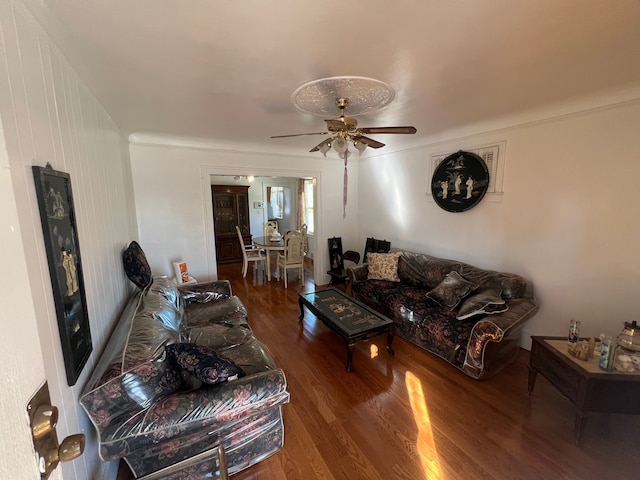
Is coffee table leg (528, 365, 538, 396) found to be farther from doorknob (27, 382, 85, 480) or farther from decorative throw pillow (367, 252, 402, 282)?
doorknob (27, 382, 85, 480)

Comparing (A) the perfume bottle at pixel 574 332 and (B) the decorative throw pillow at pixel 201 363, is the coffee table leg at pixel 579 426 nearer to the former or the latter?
(A) the perfume bottle at pixel 574 332

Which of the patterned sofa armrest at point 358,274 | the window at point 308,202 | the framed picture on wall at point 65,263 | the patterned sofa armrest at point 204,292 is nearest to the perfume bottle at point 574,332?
the patterned sofa armrest at point 358,274

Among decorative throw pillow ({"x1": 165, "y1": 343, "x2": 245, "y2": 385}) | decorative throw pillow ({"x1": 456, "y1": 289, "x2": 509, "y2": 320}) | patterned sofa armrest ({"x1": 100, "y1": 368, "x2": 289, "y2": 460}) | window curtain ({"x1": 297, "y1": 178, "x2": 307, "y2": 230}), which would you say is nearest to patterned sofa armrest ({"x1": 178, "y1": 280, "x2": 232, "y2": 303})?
decorative throw pillow ({"x1": 165, "y1": 343, "x2": 245, "y2": 385})

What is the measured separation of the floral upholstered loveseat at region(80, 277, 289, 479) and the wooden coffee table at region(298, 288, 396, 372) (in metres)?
0.88

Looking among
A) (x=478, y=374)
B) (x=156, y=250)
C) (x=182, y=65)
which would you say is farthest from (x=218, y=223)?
(x=478, y=374)

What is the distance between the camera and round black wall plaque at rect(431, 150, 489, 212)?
3.11 m

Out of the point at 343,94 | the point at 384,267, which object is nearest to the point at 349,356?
the point at 384,267

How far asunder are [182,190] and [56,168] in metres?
2.59

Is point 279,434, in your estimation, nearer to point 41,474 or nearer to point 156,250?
point 41,474

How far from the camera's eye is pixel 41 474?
49cm

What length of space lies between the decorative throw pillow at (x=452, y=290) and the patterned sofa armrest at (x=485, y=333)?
425 mm

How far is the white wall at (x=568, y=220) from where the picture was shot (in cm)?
217

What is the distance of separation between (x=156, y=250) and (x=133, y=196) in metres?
0.76

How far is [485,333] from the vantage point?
2.19 metres
